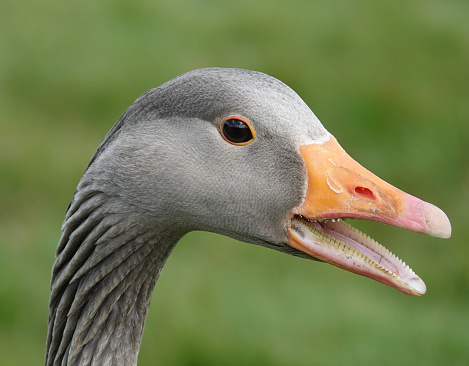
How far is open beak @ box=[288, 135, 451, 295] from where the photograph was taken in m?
2.30

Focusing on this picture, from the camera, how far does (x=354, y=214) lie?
231cm

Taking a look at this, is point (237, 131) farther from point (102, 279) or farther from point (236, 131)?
point (102, 279)

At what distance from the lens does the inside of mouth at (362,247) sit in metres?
2.31

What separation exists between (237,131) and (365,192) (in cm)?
45

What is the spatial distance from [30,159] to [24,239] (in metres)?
0.65

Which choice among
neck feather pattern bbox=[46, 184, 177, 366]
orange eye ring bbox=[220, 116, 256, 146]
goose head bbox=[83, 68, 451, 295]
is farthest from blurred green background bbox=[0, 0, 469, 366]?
orange eye ring bbox=[220, 116, 256, 146]

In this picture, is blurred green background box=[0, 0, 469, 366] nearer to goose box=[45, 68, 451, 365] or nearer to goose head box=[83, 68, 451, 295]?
goose box=[45, 68, 451, 365]

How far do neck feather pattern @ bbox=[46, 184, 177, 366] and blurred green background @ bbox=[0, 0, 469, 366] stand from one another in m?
1.67

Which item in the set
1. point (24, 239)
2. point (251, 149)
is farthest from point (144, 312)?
point (24, 239)

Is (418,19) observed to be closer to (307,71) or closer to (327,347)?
(307,71)

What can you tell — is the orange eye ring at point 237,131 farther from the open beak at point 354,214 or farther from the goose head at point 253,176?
the open beak at point 354,214

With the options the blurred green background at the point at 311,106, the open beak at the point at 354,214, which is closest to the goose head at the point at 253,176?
the open beak at the point at 354,214

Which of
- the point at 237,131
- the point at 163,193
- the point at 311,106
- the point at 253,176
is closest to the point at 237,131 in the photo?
the point at 237,131

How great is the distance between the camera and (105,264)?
2.64m
